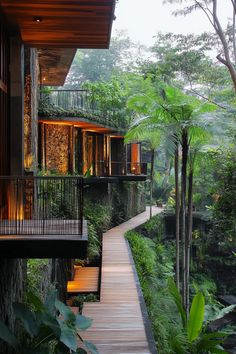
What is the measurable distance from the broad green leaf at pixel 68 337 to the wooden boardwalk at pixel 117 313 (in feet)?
6.58

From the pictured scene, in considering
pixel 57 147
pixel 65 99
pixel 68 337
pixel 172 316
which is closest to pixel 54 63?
pixel 65 99

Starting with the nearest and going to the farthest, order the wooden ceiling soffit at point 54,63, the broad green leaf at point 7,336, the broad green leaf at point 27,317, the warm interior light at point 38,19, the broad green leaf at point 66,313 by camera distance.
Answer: the broad green leaf at point 7,336, the broad green leaf at point 27,317, the broad green leaf at point 66,313, the warm interior light at point 38,19, the wooden ceiling soffit at point 54,63

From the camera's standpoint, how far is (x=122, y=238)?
1939 cm

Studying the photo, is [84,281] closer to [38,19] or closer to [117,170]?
[38,19]

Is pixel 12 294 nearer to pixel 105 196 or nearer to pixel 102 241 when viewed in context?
pixel 102 241

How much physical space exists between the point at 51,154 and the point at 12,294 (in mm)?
12604

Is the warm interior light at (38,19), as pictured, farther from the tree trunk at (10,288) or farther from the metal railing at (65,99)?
the metal railing at (65,99)

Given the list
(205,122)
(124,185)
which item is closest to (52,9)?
(205,122)

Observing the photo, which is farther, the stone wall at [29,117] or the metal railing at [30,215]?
the stone wall at [29,117]

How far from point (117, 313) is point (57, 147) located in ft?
36.3

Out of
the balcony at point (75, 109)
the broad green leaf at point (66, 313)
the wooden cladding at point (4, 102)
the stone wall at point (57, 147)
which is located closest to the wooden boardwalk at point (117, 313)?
the broad green leaf at point (66, 313)

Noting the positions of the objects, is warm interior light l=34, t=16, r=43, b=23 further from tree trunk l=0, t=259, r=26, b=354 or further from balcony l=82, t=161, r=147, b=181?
balcony l=82, t=161, r=147, b=181

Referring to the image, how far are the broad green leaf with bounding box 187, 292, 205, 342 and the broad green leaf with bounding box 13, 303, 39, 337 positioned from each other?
15.4ft

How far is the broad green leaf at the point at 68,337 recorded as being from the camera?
5.81 meters
